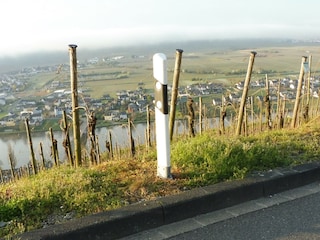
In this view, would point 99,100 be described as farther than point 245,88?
Yes

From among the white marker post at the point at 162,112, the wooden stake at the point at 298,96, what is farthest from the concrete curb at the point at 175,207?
the wooden stake at the point at 298,96

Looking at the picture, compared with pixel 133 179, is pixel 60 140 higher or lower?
lower

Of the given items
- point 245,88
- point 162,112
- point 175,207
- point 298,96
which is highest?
point 162,112

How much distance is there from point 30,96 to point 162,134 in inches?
332

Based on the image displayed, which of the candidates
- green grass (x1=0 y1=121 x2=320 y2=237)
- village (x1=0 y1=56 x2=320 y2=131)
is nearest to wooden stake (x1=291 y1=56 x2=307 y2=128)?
village (x1=0 y1=56 x2=320 y2=131)

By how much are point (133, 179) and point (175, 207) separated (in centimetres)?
72

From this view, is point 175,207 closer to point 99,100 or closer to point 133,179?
point 133,179

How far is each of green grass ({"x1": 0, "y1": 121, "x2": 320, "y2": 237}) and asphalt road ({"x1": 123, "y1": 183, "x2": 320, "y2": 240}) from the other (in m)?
0.38

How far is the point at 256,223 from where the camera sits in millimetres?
2961

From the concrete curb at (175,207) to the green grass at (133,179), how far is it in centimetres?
17

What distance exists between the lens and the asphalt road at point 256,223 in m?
2.79

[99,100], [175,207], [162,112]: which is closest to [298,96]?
[162,112]

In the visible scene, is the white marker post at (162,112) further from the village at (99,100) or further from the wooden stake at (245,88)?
the village at (99,100)

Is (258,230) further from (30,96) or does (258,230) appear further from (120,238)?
(30,96)
